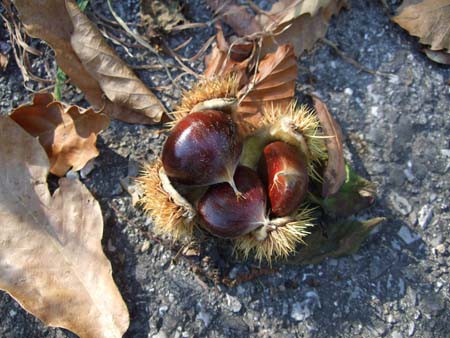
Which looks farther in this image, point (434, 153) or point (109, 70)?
point (434, 153)

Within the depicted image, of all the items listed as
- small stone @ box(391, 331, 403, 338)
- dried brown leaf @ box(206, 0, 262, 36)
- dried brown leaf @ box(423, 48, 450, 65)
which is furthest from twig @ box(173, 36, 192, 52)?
small stone @ box(391, 331, 403, 338)

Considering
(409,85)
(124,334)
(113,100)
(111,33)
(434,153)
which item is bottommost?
(124,334)

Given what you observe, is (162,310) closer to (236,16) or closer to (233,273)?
(233,273)

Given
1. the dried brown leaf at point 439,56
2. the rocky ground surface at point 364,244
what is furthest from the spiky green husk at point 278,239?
the dried brown leaf at point 439,56

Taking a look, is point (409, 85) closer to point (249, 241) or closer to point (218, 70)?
point (218, 70)

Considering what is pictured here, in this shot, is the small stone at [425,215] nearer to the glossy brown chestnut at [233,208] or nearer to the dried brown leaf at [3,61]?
the glossy brown chestnut at [233,208]

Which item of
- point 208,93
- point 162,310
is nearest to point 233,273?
point 162,310

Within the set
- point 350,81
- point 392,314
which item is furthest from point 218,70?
point 392,314
